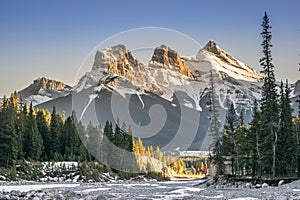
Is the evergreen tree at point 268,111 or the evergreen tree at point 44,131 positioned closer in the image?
the evergreen tree at point 268,111

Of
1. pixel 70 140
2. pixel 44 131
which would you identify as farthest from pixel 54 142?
pixel 70 140

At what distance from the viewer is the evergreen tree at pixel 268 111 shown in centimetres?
4509

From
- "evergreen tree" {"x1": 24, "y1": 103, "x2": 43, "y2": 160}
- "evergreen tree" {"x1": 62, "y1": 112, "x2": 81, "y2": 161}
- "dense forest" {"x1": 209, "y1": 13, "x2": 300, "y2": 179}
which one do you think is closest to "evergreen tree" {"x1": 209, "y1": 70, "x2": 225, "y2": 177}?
"dense forest" {"x1": 209, "y1": 13, "x2": 300, "y2": 179}

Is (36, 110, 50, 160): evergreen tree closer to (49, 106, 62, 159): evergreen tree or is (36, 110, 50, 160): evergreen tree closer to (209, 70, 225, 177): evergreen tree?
(49, 106, 62, 159): evergreen tree

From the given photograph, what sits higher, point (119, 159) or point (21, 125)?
A: point (21, 125)

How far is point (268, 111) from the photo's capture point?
4575 cm

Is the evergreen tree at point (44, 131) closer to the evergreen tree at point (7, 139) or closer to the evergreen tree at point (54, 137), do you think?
the evergreen tree at point (54, 137)

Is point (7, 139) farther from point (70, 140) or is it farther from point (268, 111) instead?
point (268, 111)

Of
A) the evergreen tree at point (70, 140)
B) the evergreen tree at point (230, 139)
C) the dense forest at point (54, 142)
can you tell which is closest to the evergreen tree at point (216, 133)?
the evergreen tree at point (230, 139)

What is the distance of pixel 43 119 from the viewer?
7762cm

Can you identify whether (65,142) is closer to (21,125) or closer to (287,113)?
(21,125)

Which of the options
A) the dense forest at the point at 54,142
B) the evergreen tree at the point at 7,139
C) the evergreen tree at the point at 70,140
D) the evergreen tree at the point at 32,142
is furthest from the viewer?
the evergreen tree at the point at 70,140

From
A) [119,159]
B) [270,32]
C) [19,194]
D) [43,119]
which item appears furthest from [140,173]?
[19,194]

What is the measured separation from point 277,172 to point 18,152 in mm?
36988
